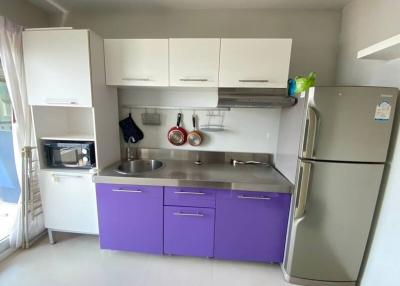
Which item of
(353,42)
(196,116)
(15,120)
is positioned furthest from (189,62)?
(15,120)

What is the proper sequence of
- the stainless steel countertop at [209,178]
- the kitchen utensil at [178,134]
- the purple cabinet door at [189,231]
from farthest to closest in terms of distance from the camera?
the kitchen utensil at [178,134] < the purple cabinet door at [189,231] < the stainless steel countertop at [209,178]

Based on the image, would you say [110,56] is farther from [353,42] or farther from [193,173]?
[353,42]

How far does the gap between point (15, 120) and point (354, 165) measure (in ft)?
8.94

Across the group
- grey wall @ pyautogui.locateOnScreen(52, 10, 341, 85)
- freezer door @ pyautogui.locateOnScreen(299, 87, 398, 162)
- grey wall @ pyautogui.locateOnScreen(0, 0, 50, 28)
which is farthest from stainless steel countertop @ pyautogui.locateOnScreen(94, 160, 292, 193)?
grey wall @ pyautogui.locateOnScreen(0, 0, 50, 28)

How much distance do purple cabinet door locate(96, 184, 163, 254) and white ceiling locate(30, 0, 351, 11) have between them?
1671mm

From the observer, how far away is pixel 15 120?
5.82ft

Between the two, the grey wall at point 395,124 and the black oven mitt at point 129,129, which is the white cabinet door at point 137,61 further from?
the grey wall at point 395,124

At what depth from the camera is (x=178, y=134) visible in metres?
2.12

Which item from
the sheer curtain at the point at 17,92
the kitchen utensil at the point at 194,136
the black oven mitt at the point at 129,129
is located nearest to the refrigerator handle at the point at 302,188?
the kitchen utensil at the point at 194,136

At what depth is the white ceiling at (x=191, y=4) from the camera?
1817mm

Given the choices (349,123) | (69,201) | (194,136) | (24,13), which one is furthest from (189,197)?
(24,13)

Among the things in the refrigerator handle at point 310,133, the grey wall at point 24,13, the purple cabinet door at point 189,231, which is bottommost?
the purple cabinet door at point 189,231

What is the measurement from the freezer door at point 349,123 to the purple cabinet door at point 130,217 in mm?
1242

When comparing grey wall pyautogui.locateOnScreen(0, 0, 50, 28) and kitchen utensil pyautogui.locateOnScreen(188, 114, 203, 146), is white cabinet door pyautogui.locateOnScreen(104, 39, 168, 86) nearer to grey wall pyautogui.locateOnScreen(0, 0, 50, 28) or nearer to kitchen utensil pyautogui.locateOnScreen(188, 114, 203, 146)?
kitchen utensil pyautogui.locateOnScreen(188, 114, 203, 146)
